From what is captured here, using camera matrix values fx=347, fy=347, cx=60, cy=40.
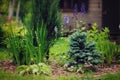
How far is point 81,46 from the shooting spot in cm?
959

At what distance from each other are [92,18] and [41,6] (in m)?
11.0

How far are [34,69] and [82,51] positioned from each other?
1494 millimetres

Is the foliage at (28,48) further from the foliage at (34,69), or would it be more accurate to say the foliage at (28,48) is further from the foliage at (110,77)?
the foliage at (110,77)

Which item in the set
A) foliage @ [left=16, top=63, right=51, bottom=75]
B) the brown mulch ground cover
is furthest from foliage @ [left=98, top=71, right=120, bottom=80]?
foliage @ [left=16, top=63, right=51, bottom=75]

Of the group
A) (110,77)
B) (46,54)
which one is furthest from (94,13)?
(110,77)

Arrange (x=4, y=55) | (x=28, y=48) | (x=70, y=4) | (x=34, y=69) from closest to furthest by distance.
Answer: (x=34, y=69), (x=28, y=48), (x=4, y=55), (x=70, y=4)

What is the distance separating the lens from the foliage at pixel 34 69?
8.77 metres

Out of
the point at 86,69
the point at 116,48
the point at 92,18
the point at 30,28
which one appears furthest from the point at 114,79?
the point at 92,18

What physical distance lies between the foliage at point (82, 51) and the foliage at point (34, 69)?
0.89 m

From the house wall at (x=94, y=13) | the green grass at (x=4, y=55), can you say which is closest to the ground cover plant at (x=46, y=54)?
the green grass at (x=4, y=55)

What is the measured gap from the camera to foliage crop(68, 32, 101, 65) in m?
9.28

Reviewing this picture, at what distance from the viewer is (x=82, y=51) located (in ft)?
31.1

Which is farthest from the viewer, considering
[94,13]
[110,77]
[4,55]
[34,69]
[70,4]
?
[70,4]

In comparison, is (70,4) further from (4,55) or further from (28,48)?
(28,48)
